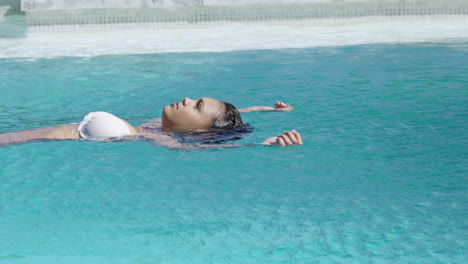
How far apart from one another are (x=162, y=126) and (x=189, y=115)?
0.30 m

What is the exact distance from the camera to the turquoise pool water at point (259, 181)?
3.05m

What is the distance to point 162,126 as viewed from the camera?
497cm

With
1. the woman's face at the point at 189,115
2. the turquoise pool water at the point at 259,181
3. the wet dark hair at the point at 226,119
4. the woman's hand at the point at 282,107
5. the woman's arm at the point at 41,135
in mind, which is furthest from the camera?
the woman's hand at the point at 282,107

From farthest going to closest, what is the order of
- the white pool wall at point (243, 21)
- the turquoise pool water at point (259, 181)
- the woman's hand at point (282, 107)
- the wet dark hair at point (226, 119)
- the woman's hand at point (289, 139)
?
the white pool wall at point (243, 21)
the woman's hand at point (282, 107)
the wet dark hair at point (226, 119)
the woman's hand at point (289, 139)
the turquoise pool water at point (259, 181)

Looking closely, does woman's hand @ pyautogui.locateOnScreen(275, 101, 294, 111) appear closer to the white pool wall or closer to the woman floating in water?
the woman floating in water

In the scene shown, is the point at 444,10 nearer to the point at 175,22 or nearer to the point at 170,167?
the point at 175,22

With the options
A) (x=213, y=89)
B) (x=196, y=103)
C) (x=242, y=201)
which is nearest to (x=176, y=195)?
(x=242, y=201)

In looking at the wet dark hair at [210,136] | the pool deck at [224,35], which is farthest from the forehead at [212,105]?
the pool deck at [224,35]

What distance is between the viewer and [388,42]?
390 inches

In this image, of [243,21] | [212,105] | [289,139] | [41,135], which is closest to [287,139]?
[289,139]

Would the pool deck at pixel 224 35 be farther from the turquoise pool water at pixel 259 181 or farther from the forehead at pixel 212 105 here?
the forehead at pixel 212 105

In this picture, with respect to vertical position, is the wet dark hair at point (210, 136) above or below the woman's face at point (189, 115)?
below

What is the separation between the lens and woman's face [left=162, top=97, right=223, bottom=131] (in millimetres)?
4801

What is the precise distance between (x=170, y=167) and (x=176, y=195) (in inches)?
22.7
